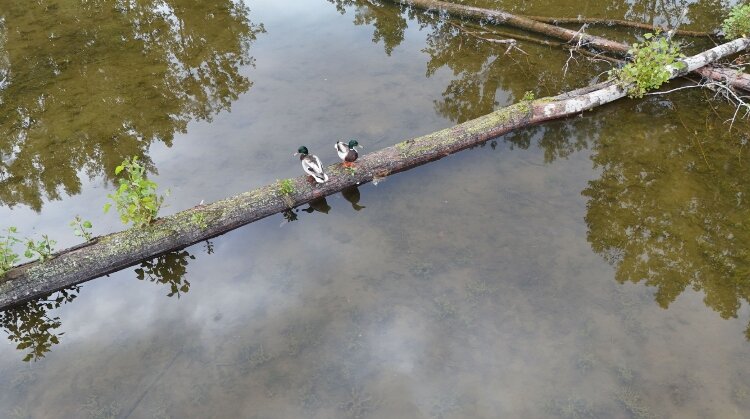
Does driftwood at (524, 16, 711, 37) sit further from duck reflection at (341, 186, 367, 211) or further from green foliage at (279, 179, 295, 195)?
green foliage at (279, 179, 295, 195)

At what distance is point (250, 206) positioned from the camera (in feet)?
31.6

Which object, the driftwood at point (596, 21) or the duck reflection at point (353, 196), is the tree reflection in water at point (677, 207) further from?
the duck reflection at point (353, 196)

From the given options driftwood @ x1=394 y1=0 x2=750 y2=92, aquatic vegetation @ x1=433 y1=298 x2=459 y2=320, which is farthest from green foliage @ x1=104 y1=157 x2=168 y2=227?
driftwood @ x1=394 y1=0 x2=750 y2=92

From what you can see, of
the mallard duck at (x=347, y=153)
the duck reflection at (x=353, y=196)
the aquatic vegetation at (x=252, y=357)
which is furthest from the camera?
the duck reflection at (x=353, y=196)

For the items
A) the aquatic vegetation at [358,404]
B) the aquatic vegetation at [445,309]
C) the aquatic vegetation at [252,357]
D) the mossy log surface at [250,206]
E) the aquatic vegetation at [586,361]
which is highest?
the mossy log surface at [250,206]

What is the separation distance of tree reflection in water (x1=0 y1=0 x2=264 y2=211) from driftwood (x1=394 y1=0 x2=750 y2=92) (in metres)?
6.50

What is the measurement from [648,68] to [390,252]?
796 cm

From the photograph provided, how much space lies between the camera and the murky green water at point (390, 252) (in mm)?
7414

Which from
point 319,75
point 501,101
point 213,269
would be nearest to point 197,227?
point 213,269

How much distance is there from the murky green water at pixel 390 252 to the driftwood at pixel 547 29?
0.74 m

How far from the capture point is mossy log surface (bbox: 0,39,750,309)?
8609 mm

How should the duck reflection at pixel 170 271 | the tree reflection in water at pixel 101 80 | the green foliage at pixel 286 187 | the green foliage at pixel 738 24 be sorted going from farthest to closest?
the green foliage at pixel 738 24 < the tree reflection in water at pixel 101 80 < the green foliage at pixel 286 187 < the duck reflection at pixel 170 271

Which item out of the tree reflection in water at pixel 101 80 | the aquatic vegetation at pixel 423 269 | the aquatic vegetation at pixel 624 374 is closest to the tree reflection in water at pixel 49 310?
the tree reflection in water at pixel 101 80

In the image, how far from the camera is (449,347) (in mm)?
7855
